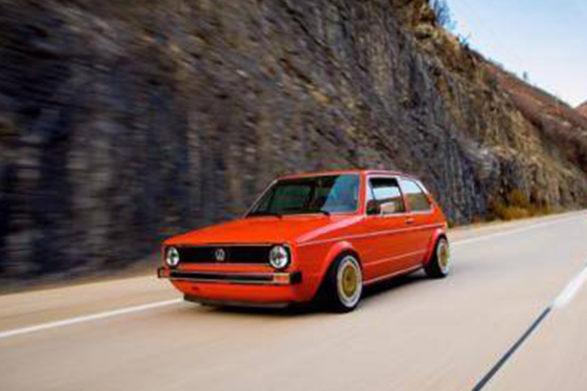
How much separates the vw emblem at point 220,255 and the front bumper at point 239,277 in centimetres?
13

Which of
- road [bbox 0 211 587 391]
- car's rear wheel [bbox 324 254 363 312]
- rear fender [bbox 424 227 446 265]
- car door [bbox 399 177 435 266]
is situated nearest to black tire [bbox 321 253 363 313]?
car's rear wheel [bbox 324 254 363 312]

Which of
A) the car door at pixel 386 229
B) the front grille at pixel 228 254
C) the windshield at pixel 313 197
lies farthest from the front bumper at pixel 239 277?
the car door at pixel 386 229

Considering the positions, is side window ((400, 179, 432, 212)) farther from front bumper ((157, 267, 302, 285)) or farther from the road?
front bumper ((157, 267, 302, 285))

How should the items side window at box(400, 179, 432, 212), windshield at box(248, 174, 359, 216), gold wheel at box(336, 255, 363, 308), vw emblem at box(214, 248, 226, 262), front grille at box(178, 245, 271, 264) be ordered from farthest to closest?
side window at box(400, 179, 432, 212), windshield at box(248, 174, 359, 216), gold wheel at box(336, 255, 363, 308), vw emblem at box(214, 248, 226, 262), front grille at box(178, 245, 271, 264)

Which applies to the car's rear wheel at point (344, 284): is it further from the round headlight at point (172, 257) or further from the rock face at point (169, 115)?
the rock face at point (169, 115)

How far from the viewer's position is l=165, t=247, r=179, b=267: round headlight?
6.43 metres

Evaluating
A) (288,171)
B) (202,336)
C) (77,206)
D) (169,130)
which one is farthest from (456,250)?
(202,336)

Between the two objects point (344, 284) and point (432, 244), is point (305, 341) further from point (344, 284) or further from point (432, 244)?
point (432, 244)

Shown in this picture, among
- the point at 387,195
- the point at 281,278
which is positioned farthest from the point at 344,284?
the point at 387,195

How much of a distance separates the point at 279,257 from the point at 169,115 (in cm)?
731

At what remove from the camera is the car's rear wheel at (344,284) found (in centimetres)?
613

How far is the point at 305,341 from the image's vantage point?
5062mm

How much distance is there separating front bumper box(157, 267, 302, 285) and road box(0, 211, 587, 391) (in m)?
0.38

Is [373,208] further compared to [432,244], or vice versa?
[432,244]
